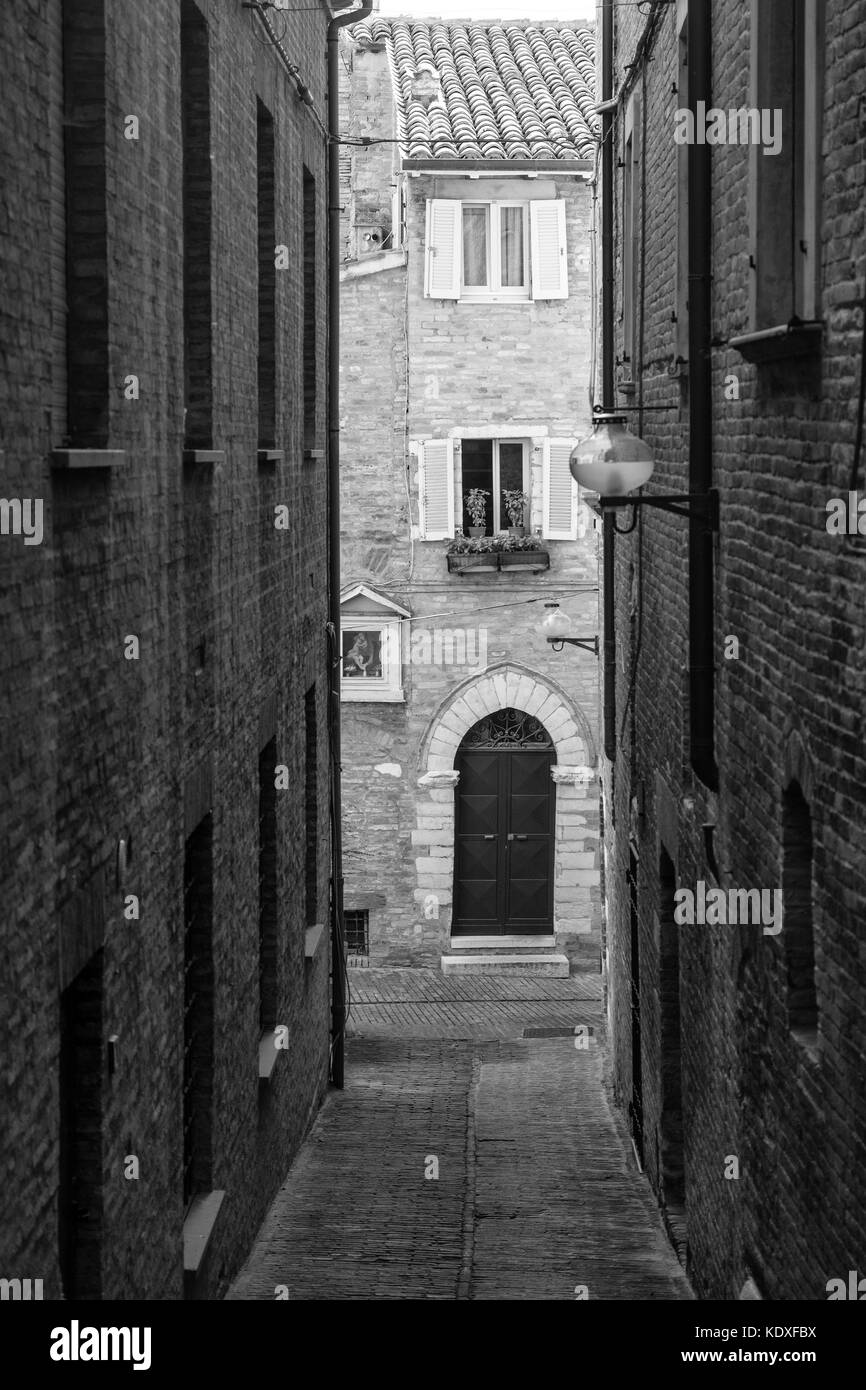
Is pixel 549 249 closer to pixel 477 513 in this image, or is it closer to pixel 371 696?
pixel 477 513

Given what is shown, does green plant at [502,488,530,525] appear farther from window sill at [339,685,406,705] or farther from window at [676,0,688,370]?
window at [676,0,688,370]

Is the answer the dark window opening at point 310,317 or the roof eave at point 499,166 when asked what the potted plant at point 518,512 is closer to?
the roof eave at point 499,166

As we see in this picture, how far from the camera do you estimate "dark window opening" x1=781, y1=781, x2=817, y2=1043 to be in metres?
6.55

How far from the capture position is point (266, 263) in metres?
12.3

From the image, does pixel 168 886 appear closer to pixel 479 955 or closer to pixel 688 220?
pixel 688 220

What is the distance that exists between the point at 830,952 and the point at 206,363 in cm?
501

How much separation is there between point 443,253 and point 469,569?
3959 millimetres

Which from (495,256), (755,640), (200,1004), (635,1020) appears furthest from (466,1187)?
(495,256)

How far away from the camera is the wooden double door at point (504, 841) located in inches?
944

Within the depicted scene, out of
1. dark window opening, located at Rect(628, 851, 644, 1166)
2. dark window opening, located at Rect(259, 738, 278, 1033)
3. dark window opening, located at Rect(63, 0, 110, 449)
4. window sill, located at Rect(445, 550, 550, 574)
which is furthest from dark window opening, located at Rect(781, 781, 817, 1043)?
window sill, located at Rect(445, 550, 550, 574)

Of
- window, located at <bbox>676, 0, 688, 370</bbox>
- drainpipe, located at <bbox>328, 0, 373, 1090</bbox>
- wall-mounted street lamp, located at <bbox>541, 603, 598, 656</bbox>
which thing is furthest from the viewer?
wall-mounted street lamp, located at <bbox>541, 603, 598, 656</bbox>

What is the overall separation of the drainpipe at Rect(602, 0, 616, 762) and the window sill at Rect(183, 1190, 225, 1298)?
6.95m

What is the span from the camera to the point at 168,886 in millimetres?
8086
